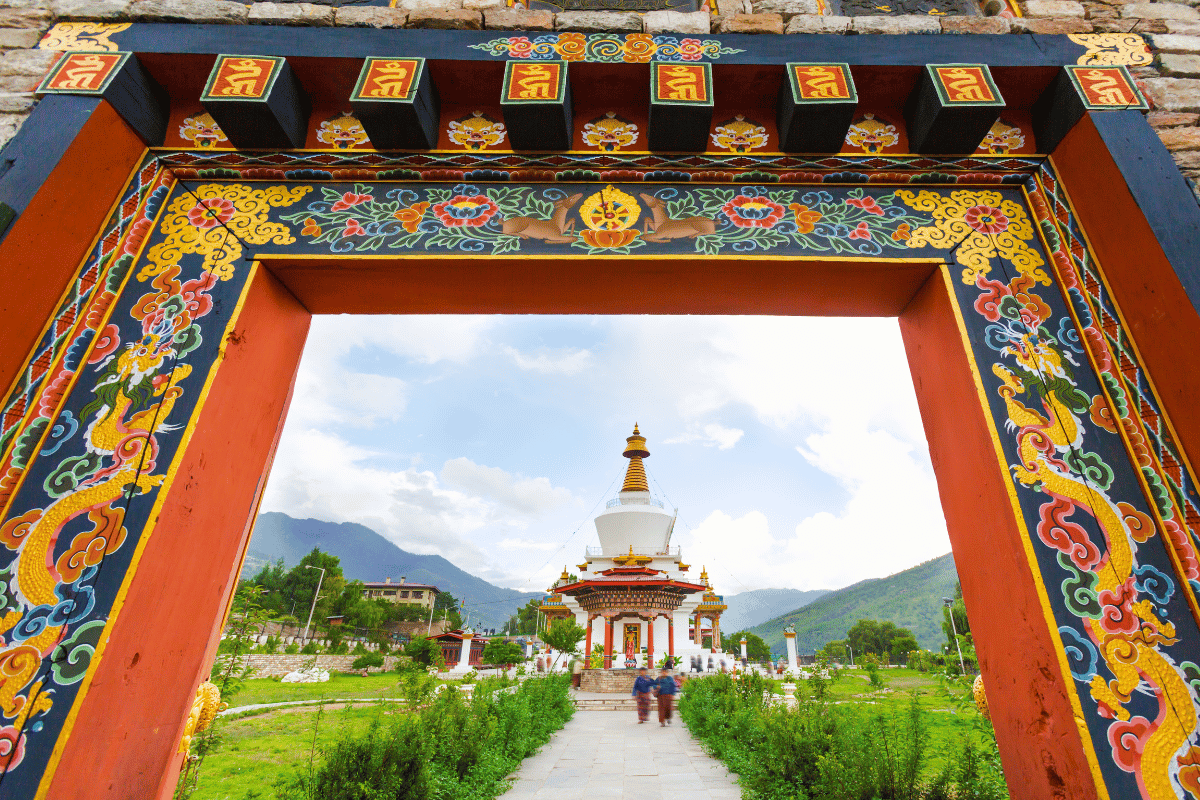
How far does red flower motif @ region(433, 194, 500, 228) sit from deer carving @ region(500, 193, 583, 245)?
0.14 metres

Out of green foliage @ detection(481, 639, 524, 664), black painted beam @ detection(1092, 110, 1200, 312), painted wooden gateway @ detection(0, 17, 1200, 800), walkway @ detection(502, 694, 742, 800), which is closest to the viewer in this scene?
painted wooden gateway @ detection(0, 17, 1200, 800)

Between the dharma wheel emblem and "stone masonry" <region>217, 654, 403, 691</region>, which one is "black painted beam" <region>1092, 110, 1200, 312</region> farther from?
"stone masonry" <region>217, 654, 403, 691</region>

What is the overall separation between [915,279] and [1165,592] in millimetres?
1904

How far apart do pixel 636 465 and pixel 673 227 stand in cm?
2895

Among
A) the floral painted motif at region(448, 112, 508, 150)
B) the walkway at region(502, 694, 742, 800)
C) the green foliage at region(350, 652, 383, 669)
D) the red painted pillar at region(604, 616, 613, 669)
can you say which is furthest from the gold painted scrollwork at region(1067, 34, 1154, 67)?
the green foliage at region(350, 652, 383, 669)

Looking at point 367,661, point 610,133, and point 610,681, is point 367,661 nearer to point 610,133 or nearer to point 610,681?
point 610,681

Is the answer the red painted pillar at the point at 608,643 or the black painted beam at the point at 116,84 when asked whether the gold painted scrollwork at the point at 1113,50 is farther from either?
the red painted pillar at the point at 608,643

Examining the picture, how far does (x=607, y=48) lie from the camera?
353 centimetres

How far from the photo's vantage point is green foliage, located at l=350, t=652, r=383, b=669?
26.7 metres

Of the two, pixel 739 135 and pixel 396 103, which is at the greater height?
pixel 739 135

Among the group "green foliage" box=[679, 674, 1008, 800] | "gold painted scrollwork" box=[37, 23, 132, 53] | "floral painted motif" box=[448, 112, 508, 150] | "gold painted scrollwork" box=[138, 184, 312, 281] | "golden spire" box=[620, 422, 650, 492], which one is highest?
"golden spire" box=[620, 422, 650, 492]

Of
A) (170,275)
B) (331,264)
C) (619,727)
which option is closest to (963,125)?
(331,264)

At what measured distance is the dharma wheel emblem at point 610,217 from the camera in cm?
333

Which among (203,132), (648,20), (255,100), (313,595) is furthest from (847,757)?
(313,595)
